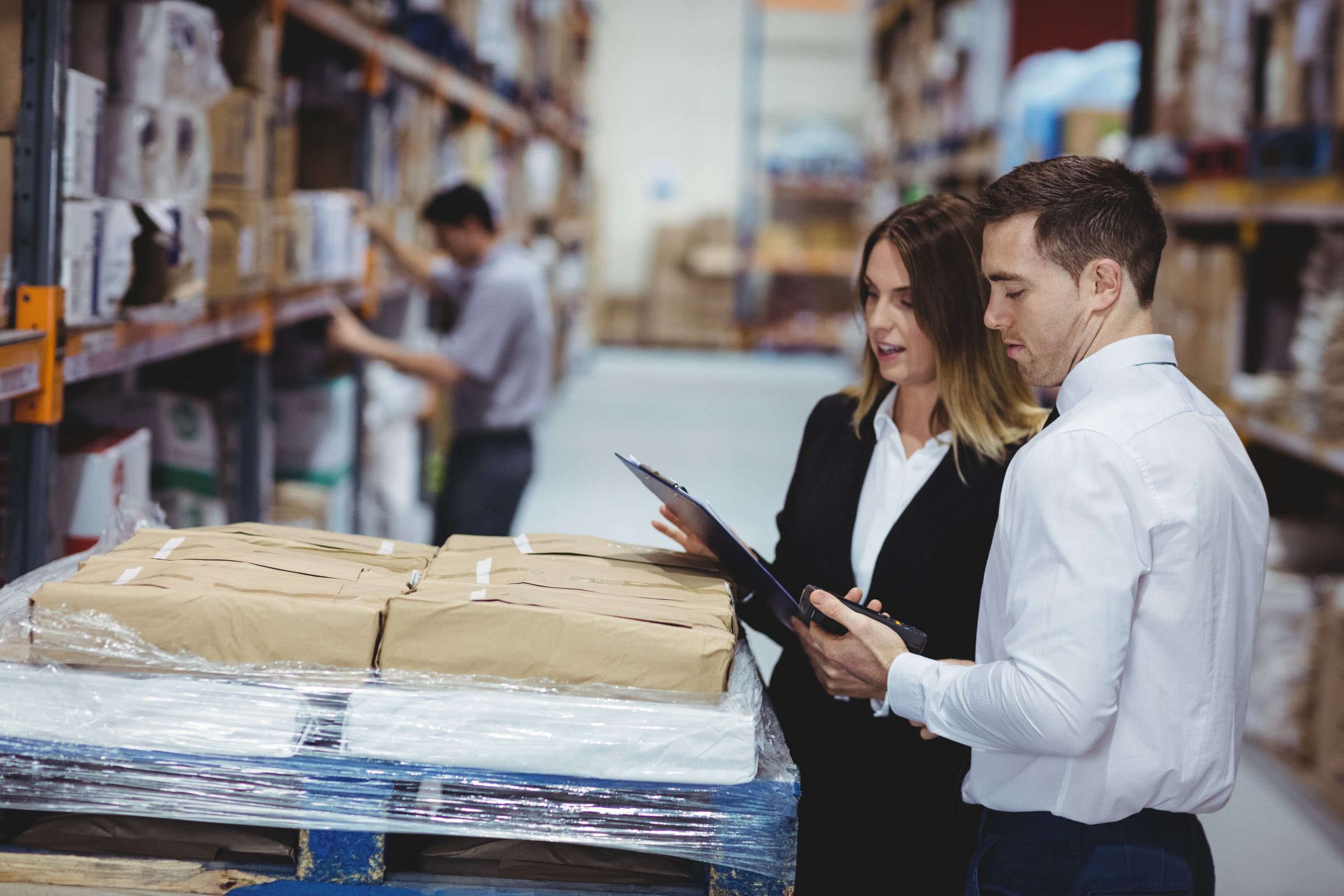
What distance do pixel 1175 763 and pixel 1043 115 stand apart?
5.49 m

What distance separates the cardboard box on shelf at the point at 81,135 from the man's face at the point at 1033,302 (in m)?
1.53

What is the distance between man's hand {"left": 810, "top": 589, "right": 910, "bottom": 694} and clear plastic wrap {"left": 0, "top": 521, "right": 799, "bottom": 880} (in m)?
0.20

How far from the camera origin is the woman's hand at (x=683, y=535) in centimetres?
193

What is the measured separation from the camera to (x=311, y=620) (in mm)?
1511

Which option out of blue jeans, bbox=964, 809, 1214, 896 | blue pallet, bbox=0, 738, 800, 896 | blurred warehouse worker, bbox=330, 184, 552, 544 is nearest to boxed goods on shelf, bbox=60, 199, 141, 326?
blue pallet, bbox=0, 738, 800, 896

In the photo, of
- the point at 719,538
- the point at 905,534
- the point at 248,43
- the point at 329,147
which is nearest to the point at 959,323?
the point at 905,534

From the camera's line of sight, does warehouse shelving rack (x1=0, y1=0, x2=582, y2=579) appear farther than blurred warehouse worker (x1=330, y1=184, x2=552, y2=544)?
No

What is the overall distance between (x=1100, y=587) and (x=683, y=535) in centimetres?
83

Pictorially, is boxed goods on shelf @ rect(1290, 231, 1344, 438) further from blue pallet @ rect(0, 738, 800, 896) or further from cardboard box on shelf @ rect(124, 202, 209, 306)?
cardboard box on shelf @ rect(124, 202, 209, 306)

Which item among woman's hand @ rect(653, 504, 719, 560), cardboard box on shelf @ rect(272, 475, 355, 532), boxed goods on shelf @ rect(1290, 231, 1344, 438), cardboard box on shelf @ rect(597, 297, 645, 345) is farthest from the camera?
cardboard box on shelf @ rect(597, 297, 645, 345)

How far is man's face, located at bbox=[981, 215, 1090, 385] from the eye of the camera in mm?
1444

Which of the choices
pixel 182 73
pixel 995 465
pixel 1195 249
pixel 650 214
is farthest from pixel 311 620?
pixel 650 214

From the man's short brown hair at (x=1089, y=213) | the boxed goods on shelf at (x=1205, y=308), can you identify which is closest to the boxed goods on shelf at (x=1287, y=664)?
the boxed goods on shelf at (x=1205, y=308)

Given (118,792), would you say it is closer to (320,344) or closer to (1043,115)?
(320,344)
